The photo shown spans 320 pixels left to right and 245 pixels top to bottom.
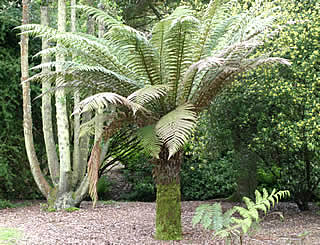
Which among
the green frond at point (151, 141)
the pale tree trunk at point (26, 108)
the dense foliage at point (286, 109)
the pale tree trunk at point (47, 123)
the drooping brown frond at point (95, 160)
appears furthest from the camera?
the pale tree trunk at point (47, 123)

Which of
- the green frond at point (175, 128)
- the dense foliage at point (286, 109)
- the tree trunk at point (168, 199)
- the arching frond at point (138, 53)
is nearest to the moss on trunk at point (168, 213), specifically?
the tree trunk at point (168, 199)

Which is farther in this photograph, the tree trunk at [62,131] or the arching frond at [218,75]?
the tree trunk at [62,131]

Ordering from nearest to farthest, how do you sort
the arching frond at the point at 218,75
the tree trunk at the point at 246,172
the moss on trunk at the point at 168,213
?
the arching frond at the point at 218,75, the moss on trunk at the point at 168,213, the tree trunk at the point at 246,172

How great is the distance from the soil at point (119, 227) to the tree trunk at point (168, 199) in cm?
15

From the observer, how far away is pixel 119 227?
17.9 feet

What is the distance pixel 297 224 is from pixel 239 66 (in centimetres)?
291

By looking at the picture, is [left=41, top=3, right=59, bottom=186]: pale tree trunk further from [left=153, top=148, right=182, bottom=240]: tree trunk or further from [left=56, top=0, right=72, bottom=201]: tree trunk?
[left=153, top=148, right=182, bottom=240]: tree trunk

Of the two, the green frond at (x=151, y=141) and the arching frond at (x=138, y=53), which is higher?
the arching frond at (x=138, y=53)

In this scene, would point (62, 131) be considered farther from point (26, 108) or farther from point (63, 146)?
point (26, 108)

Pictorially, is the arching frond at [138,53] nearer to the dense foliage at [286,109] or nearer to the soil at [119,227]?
the dense foliage at [286,109]

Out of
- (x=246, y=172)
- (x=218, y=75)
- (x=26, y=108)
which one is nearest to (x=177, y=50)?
(x=218, y=75)

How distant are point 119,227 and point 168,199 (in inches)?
45.0

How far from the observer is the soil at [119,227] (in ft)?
15.2

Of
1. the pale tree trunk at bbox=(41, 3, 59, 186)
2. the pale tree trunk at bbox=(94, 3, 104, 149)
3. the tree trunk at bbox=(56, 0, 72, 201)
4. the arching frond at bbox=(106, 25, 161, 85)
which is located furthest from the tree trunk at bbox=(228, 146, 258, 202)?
the pale tree trunk at bbox=(41, 3, 59, 186)
